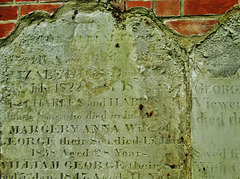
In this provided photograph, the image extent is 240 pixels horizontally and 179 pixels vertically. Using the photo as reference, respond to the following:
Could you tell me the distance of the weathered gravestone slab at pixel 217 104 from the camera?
64.1 inches

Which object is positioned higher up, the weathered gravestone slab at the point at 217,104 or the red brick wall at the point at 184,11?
the red brick wall at the point at 184,11

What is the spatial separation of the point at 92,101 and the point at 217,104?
0.73 m

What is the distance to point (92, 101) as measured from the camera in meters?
1.69

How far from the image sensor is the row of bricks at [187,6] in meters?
1.69

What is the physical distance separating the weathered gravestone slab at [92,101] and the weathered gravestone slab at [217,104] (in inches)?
3.5

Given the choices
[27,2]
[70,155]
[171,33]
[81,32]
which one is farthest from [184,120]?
[27,2]

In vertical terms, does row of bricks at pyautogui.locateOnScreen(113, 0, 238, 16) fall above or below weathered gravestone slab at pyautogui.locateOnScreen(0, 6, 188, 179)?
above

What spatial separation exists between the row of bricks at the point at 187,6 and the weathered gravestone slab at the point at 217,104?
9 cm

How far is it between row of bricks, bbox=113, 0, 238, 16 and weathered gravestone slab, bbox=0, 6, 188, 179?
0.09 meters

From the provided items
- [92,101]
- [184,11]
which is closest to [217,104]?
[184,11]

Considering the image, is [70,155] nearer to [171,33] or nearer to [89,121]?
[89,121]

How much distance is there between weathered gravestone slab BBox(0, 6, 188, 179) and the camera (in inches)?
65.4

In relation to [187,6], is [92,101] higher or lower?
lower

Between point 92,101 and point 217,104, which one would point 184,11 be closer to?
point 217,104
